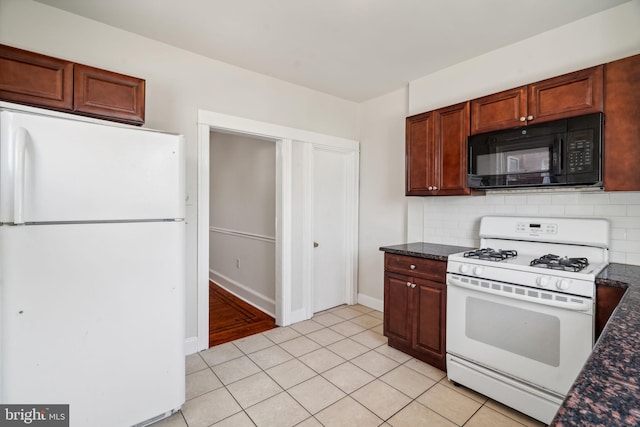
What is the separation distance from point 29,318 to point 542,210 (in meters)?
3.29

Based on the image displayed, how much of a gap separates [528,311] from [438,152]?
4.73 ft

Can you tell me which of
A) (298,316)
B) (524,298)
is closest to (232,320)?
(298,316)

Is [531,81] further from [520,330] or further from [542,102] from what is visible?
[520,330]

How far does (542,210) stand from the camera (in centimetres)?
237

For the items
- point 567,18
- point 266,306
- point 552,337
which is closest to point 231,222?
point 266,306

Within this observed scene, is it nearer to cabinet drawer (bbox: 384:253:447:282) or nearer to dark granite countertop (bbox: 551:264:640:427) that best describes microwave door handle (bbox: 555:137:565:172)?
cabinet drawer (bbox: 384:253:447:282)

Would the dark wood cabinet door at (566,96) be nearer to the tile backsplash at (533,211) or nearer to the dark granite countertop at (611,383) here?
the tile backsplash at (533,211)

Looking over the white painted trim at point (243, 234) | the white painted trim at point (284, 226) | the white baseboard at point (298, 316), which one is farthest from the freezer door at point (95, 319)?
the white painted trim at point (243, 234)

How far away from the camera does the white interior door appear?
369 cm

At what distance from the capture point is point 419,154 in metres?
2.84

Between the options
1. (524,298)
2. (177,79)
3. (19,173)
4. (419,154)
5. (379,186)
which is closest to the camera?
(19,173)

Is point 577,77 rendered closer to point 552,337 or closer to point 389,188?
point 552,337

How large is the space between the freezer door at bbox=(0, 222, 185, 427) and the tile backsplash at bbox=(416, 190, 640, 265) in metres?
2.38

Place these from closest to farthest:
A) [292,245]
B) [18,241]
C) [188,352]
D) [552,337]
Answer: [18,241]
[552,337]
[188,352]
[292,245]
